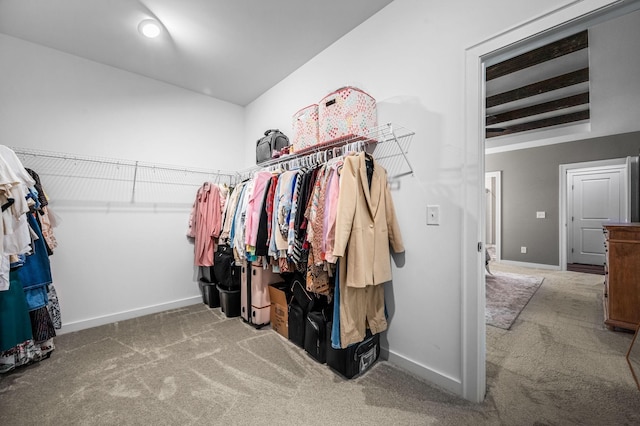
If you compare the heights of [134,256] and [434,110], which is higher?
[434,110]

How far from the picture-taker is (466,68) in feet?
5.11

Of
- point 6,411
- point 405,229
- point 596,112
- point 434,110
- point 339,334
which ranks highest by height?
point 596,112

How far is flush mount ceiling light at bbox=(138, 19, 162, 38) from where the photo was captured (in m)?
2.09

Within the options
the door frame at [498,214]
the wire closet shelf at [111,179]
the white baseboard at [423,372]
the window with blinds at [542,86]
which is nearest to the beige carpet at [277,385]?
the white baseboard at [423,372]

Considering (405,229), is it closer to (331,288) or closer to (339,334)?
(331,288)

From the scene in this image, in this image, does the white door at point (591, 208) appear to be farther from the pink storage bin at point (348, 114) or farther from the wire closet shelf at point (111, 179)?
the wire closet shelf at point (111, 179)

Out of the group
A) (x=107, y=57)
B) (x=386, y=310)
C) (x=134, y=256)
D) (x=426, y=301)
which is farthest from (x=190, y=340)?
(x=107, y=57)

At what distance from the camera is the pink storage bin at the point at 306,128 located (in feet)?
7.02

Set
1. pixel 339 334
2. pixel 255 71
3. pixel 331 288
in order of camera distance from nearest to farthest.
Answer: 1. pixel 339 334
2. pixel 331 288
3. pixel 255 71

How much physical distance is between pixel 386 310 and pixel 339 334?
0.48 meters

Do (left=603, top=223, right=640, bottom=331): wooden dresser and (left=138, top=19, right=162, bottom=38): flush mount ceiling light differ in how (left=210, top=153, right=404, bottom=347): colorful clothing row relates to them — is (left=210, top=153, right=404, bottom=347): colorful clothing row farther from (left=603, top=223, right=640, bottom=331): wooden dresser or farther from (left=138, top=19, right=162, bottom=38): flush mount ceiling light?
(left=603, top=223, right=640, bottom=331): wooden dresser

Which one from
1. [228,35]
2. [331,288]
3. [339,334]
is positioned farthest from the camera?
[228,35]

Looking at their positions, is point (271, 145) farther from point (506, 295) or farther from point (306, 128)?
point (506, 295)

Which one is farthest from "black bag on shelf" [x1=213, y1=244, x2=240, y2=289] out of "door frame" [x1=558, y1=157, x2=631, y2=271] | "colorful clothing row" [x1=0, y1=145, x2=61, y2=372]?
"door frame" [x1=558, y1=157, x2=631, y2=271]
